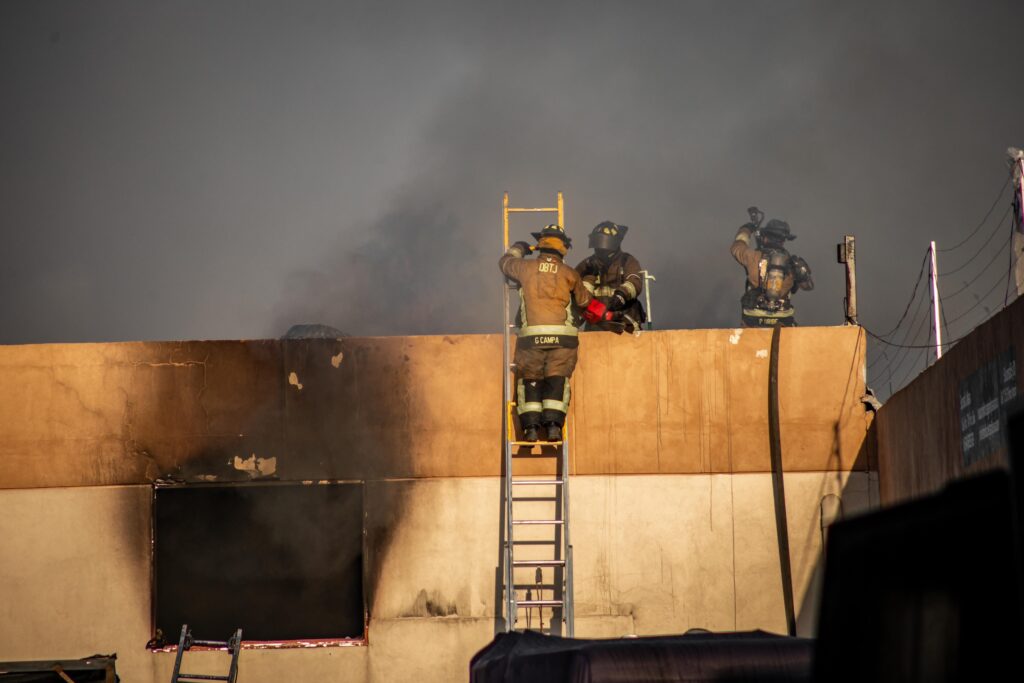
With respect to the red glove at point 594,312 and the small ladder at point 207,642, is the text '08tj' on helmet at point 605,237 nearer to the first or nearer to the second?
the red glove at point 594,312

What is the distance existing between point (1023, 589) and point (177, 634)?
10286mm

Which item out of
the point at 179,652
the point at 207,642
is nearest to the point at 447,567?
the point at 207,642

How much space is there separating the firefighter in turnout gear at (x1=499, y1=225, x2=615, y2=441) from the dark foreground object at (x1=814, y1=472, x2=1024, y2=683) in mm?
8412

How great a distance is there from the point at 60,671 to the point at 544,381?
450cm

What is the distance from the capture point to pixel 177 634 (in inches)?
443

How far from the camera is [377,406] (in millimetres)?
11523

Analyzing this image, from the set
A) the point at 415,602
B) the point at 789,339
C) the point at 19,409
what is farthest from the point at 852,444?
the point at 19,409

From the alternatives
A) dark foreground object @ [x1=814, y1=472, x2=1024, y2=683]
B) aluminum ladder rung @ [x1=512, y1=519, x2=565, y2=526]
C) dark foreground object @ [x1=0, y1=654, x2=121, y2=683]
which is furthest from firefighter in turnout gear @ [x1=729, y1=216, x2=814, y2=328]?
dark foreground object @ [x1=814, y1=472, x2=1024, y2=683]

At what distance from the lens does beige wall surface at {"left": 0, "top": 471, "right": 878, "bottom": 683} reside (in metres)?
11.1

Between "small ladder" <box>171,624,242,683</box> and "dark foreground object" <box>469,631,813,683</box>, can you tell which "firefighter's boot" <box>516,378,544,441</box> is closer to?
"small ladder" <box>171,624,242,683</box>

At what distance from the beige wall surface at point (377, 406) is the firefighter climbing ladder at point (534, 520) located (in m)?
0.22

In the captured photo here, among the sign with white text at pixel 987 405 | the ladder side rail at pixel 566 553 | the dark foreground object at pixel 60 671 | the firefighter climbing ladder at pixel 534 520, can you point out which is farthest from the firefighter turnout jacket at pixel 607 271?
the dark foreground object at pixel 60 671

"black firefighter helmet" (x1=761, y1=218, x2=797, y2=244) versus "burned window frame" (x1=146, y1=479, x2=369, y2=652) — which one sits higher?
"black firefighter helmet" (x1=761, y1=218, x2=797, y2=244)

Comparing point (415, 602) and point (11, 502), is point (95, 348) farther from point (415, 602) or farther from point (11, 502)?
point (415, 602)
